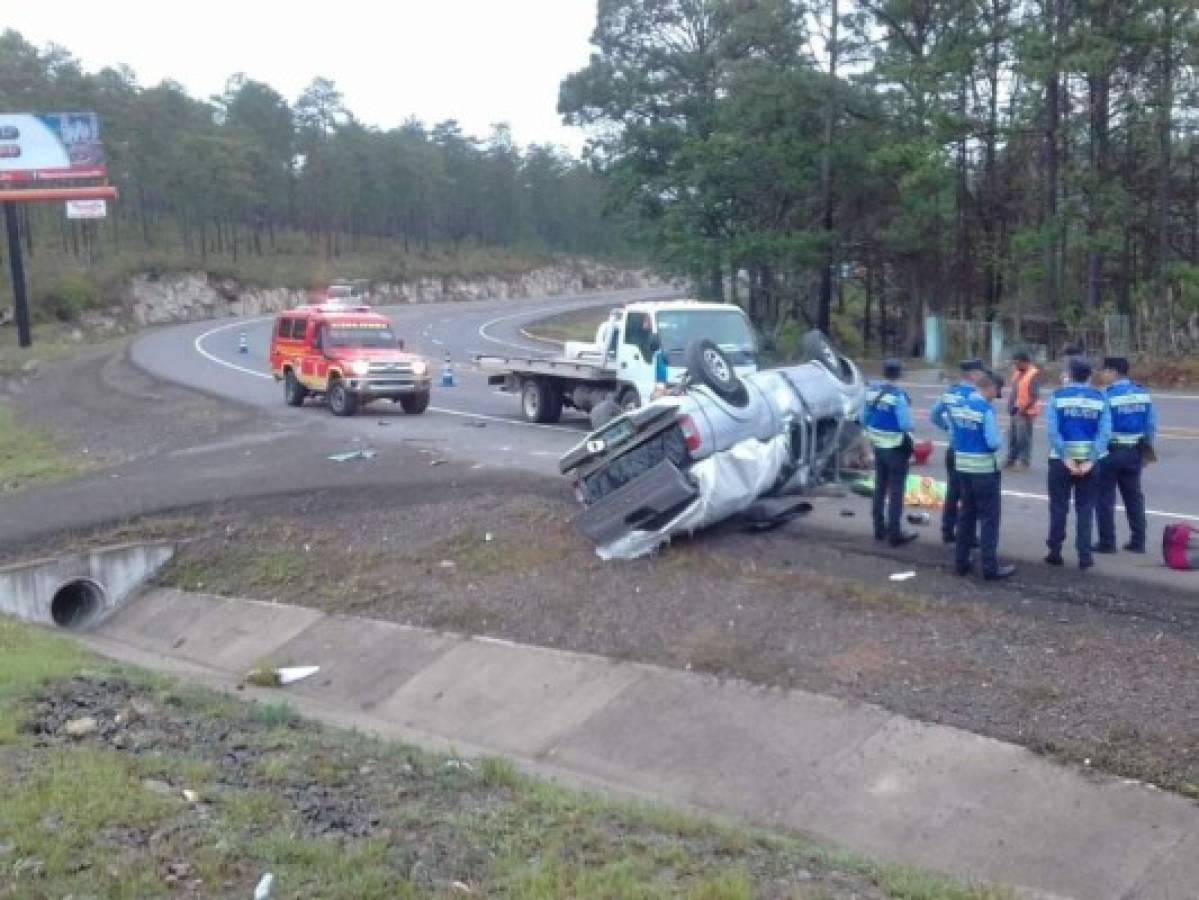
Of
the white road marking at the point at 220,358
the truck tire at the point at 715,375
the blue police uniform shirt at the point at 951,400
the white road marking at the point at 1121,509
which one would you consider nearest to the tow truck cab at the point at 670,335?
the white road marking at the point at 1121,509

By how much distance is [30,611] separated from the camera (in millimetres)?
16547

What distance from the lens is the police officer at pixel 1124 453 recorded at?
40.0 ft

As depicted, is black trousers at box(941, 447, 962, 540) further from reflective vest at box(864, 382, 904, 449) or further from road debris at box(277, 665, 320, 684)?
road debris at box(277, 665, 320, 684)

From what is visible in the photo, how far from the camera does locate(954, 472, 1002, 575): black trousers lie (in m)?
11.4

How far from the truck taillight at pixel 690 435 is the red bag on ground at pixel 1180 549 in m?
4.17

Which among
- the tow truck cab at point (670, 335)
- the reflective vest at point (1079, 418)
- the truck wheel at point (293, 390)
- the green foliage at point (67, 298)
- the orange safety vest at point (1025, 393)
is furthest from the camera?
the green foliage at point (67, 298)

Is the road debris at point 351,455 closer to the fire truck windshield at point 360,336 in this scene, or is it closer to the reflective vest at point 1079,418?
the fire truck windshield at point 360,336

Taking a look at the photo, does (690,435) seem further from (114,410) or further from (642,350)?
(114,410)

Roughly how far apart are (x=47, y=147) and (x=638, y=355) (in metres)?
38.8

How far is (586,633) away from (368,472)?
767cm

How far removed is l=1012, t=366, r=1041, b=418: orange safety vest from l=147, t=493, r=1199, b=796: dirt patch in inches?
192

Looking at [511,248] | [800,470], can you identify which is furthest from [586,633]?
[511,248]

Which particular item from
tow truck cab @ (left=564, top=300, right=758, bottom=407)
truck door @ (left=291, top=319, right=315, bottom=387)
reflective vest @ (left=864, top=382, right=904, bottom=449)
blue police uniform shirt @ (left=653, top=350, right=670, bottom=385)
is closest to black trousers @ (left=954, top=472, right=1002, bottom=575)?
reflective vest @ (left=864, top=382, right=904, bottom=449)

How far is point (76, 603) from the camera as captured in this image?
17.0 m
